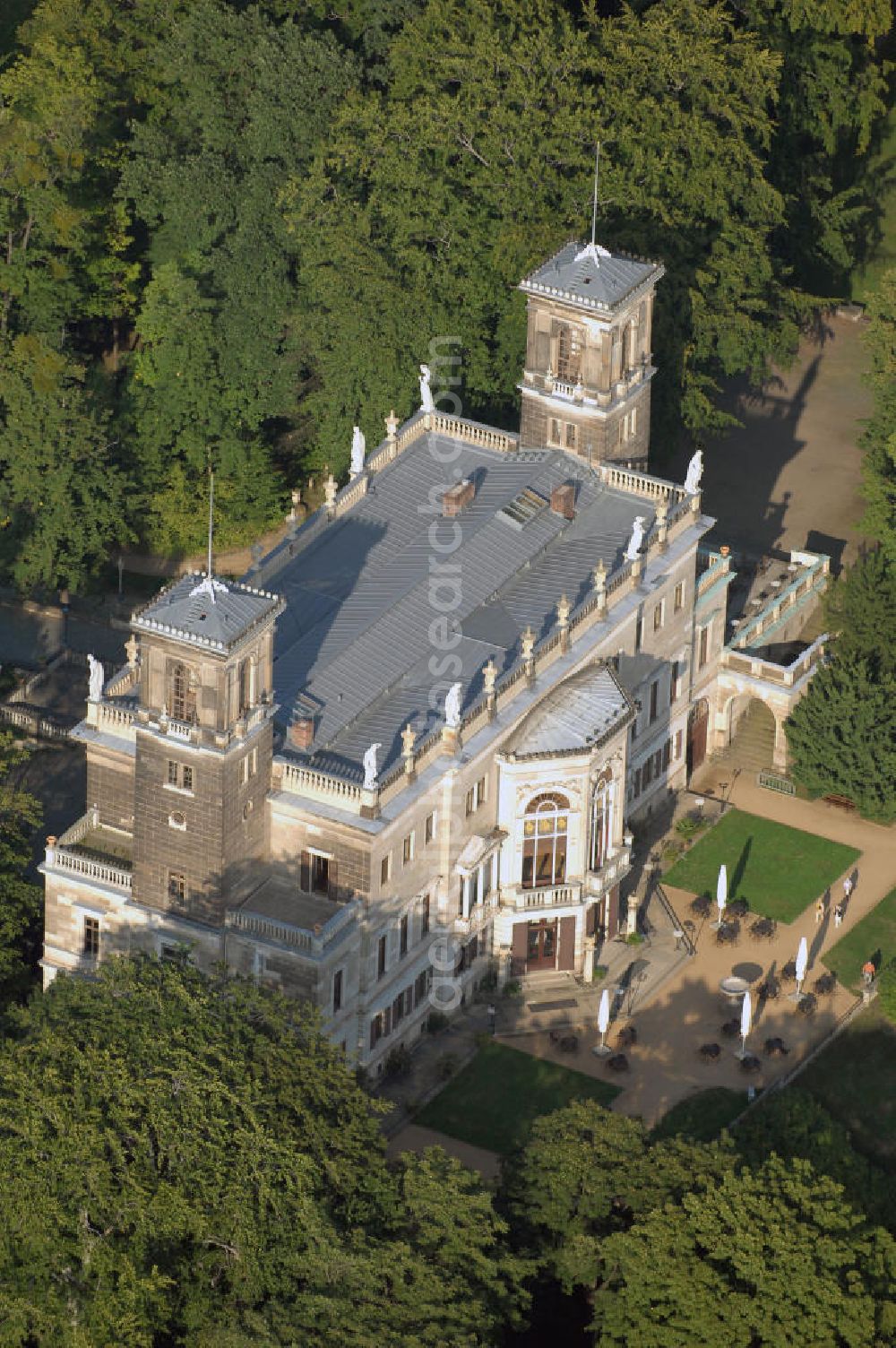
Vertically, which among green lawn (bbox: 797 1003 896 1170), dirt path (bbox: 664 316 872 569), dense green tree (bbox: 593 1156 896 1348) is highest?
dense green tree (bbox: 593 1156 896 1348)

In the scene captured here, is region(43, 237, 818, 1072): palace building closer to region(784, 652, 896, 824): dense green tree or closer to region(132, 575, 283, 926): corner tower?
region(132, 575, 283, 926): corner tower

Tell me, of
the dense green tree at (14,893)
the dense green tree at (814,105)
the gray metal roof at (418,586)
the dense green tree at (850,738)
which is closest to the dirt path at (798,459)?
the dense green tree at (814,105)

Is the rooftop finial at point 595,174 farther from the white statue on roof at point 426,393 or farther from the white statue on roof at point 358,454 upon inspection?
the white statue on roof at point 358,454

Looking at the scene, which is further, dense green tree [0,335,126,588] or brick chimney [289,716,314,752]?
dense green tree [0,335,126,588]

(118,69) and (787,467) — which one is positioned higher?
(118,69)

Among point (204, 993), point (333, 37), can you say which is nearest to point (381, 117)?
point (333, 37)

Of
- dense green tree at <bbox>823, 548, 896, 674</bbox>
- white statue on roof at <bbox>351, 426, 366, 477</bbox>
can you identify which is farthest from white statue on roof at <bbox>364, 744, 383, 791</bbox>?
dense green tree at <bbox>823, 548, 896, 674</bbox>

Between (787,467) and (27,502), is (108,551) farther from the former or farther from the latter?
(787,467)
